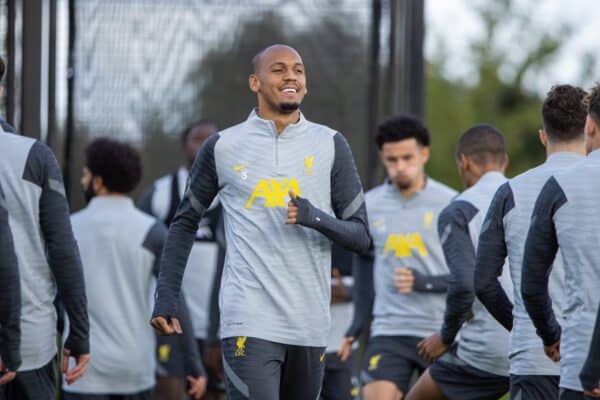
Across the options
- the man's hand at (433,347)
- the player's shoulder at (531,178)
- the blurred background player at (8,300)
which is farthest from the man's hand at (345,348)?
the blurred background player at (8,300)

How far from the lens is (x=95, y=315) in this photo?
9.21 metres

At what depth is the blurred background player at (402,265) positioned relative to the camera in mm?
9688

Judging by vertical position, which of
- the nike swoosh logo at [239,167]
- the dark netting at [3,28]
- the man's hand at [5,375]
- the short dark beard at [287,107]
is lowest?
the man's hand at [5,375]

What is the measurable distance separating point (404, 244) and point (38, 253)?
327cm

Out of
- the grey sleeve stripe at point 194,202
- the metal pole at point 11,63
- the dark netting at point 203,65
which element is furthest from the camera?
the dark netting at point 203,65

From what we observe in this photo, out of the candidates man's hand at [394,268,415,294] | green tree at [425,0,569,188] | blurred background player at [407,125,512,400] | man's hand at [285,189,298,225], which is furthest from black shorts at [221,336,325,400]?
green tree at [425,0,569,188]

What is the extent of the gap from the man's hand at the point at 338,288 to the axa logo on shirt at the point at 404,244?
0.92 meters

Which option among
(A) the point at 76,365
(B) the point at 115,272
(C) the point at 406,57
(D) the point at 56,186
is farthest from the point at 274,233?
(C) the point at 406,57

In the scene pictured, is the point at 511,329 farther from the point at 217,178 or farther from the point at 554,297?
the point at 217,178

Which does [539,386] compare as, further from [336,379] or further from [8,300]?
[336,379]

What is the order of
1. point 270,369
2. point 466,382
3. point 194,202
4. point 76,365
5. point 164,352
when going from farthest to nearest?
point 164,352 → point 466,382 → point 76,365 → point 194,202 → point 270,369

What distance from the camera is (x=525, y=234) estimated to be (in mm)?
7027

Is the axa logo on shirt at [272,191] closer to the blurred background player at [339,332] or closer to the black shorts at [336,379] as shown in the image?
the blurred background player at [339,332]

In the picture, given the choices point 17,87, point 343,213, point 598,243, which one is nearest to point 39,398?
point 343,213
